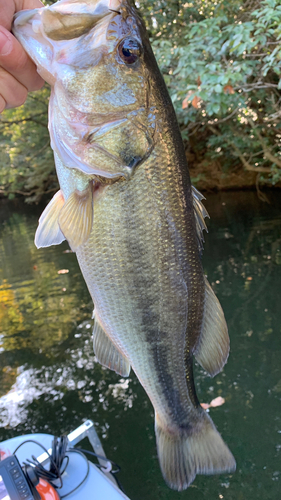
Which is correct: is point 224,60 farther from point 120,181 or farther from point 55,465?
point 55,465

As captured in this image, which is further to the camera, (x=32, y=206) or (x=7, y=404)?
(x=32, y=206)

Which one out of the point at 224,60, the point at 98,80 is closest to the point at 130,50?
the point at 98,80

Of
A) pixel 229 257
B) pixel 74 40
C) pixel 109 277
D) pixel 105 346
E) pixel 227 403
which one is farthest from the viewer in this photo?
pixel 229 257

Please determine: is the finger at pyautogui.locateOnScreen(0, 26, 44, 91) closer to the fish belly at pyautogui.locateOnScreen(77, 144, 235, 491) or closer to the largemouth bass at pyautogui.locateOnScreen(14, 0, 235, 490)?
the largemouth bass at pyautogui.locateOnScreen(14, 0, 235, 490)

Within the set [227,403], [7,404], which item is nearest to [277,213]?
[227,403]

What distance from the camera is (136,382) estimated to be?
4.13m

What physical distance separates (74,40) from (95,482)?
2.41m

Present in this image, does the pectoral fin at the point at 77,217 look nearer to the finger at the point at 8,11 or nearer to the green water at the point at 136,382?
the finger at the point at 8,11

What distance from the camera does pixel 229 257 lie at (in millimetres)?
7801

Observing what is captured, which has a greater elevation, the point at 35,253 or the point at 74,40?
the point at 74,40

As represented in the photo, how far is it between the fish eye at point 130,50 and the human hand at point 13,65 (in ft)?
1.15

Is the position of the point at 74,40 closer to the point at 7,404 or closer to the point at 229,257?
the point at 7,404

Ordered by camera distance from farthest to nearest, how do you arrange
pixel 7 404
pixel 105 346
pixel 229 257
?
pixel 229 257
pixel 7 404
pixel 105 346

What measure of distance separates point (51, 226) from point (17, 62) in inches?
24.0
